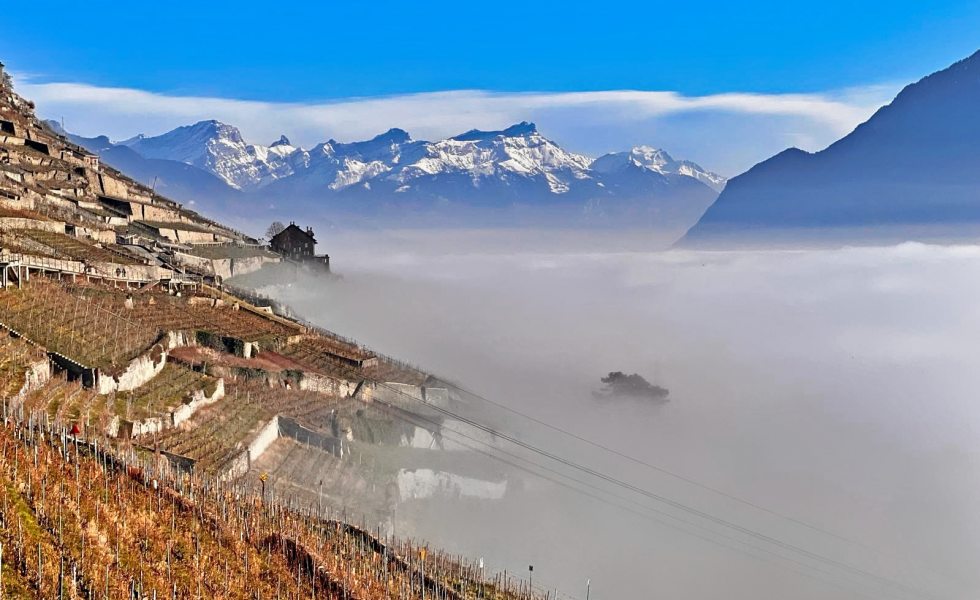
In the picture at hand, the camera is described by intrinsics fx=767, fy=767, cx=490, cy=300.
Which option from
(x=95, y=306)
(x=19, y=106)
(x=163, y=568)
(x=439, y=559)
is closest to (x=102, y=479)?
(x=163, y=568)

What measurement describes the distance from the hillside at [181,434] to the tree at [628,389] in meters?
80.7

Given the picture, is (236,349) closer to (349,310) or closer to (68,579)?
(68,579)

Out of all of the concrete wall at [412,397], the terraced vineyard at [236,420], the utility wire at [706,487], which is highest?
the terraced vineyard at [236,420]

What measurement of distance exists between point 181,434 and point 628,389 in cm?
12515

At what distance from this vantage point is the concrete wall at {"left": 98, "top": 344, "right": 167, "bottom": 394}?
51.2 meters

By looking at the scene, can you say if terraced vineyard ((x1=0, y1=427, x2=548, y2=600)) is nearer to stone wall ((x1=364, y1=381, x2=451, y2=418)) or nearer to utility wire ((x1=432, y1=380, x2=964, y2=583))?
stone wall ((x1=364, y1=381, x2=451, y2=418))

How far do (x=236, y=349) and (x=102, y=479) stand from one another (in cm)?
3771

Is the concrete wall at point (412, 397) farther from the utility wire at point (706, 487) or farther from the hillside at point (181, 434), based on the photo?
the utility wire at point (706, 487)

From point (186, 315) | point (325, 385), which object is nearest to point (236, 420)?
point (325, 385)

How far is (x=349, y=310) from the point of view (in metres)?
165

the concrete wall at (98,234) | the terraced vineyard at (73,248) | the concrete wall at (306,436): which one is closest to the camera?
the concrete wall at (306,436)

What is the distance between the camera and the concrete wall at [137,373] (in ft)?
168

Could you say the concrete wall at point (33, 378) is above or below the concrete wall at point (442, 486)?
above

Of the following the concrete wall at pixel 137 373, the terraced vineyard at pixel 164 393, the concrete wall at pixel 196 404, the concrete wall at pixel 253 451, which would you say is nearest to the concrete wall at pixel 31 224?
the concrete wall at pixel 137 373
